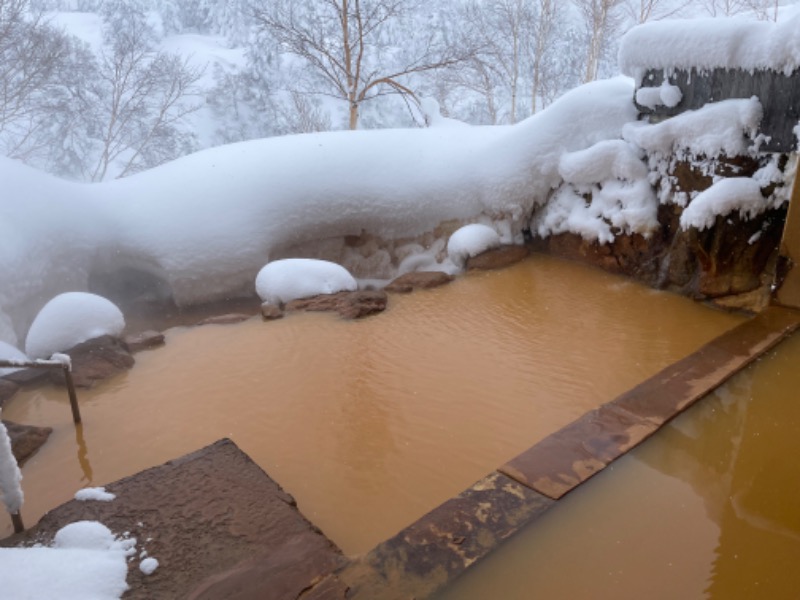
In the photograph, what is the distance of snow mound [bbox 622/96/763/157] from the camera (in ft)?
14.5

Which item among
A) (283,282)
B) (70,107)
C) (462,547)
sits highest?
(70,107)

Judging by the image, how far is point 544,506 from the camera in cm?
211

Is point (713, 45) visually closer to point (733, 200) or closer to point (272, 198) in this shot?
point (733, 200)

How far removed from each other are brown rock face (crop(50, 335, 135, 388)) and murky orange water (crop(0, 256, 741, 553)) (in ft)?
0.37

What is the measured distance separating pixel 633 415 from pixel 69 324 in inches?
162

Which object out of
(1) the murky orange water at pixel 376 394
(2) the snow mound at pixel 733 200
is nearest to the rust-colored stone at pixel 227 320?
(1) the murky orange water at pixel 376 394

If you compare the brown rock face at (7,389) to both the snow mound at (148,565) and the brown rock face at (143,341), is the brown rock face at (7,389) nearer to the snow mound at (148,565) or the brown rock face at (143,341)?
the brown rock face at (143,341)

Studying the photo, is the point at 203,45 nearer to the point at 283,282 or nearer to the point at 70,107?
the point at 70,107

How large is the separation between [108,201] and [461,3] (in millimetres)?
15683

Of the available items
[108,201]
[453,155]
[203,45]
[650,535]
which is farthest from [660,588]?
[203,45]

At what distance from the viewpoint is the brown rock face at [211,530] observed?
1816mm

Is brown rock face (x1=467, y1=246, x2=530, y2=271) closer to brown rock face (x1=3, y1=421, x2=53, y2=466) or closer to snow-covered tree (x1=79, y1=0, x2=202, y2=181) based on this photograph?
brown rock face (x1=3, y1=421, x2=53, y2=466)

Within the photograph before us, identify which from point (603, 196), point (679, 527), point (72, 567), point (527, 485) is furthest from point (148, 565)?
point (603, 196)

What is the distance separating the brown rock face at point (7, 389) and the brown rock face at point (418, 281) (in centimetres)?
315
